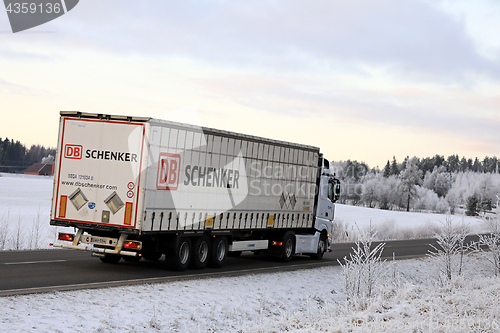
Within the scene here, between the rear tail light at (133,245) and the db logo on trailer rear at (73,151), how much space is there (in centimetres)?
268

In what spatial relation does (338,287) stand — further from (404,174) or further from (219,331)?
(404,174)

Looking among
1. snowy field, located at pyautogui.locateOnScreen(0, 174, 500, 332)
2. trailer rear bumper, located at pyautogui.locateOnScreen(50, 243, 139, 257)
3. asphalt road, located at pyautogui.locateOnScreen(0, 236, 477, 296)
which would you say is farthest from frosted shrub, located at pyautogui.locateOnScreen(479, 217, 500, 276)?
trailer rear bumper, located at pyautogui.locateOnScreen(50, 243, 139, 257)

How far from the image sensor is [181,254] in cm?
1513

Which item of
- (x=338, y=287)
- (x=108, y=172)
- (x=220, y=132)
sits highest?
(x=220, y=132)

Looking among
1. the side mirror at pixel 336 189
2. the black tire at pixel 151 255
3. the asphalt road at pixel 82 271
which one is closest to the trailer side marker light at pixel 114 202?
the asphalt road at pixel 82 271

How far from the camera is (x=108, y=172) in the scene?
13695 millimetres

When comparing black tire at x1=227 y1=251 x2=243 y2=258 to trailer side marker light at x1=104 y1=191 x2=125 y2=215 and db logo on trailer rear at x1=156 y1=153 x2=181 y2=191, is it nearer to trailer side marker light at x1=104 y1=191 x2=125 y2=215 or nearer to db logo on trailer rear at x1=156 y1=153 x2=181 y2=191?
db logo on trailer rear at x1=156 y1=153 x2=181 y2=191

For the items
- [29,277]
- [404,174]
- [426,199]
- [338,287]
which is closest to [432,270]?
[338,287]

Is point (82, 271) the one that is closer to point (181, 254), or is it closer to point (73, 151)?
point (181, 254)

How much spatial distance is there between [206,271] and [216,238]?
3.85ft

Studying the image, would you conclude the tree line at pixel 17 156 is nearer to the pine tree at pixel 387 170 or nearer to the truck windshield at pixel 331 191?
the pine tree at pixel 387 170

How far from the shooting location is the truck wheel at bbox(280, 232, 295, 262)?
1959 centimetres

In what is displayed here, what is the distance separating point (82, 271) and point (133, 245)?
5.28ft

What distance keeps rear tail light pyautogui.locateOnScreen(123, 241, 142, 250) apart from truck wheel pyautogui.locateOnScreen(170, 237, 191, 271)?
1481 mm
